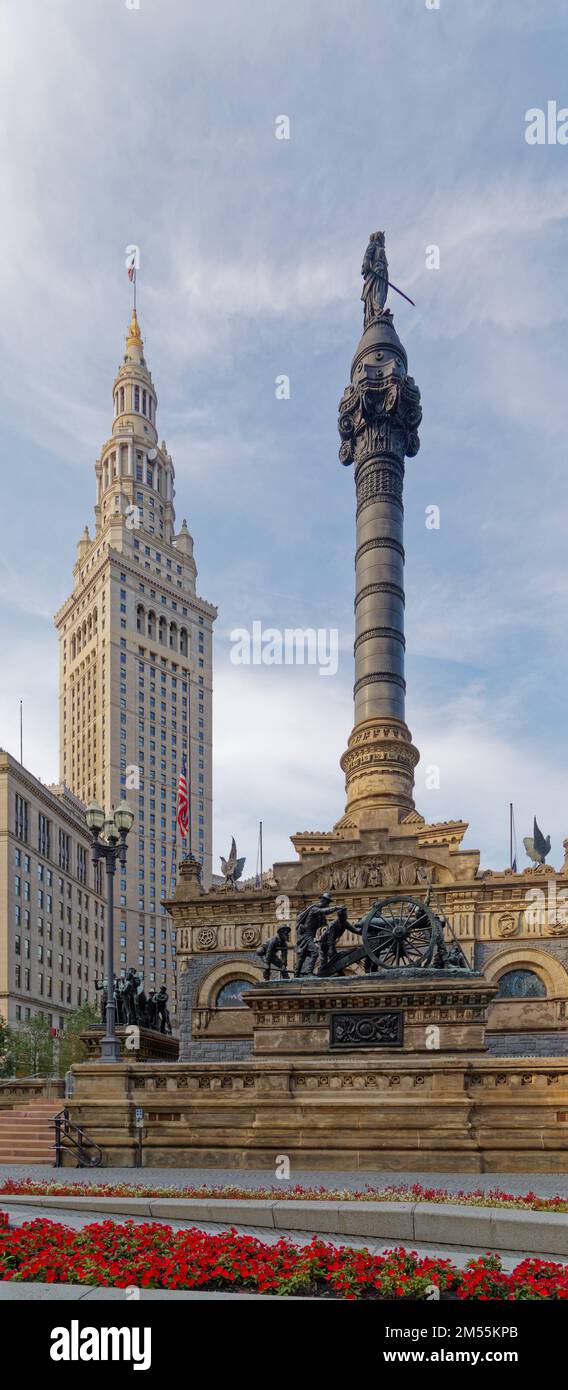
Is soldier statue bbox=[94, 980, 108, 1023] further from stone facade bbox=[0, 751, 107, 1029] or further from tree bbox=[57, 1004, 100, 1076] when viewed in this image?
stone facade bbox=[0, 751, 107, 1029]

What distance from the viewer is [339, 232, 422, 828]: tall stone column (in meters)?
55.0

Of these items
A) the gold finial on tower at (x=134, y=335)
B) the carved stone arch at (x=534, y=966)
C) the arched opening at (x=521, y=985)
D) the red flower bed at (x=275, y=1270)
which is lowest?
the arched opening at (x=521, y=985)

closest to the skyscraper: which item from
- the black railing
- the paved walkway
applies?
the black railing

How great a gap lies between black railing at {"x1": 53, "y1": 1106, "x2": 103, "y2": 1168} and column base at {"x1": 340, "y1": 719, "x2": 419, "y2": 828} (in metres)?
31.5

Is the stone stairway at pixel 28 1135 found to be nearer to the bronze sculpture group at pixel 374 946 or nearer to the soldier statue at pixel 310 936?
the bronze sculpture group at pixel 374 946

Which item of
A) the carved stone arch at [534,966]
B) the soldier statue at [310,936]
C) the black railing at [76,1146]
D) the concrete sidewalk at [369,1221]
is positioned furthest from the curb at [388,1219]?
the carved stone arch at [534,966]

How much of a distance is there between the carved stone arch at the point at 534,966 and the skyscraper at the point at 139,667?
9103 centimetres

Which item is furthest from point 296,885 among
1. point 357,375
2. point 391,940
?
point 357,375

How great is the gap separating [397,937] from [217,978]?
2251cm

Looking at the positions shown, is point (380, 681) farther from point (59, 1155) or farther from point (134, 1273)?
point (134, 1273)

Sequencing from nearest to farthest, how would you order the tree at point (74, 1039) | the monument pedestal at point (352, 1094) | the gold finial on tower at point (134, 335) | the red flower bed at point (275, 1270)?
the red flower bed at point (275, 1270)
the monument pedestal at point (352, 1094)
the tree at point (74, 1039)
the gold finial on tower at point (134, 335)

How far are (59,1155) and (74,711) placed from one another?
440 ft

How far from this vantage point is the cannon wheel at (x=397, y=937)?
85.3 ft
